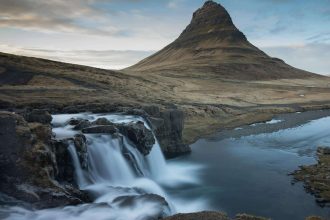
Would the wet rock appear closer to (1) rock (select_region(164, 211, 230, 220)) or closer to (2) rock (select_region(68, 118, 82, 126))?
(2) rock (select_region(68, 118, 82, 126))

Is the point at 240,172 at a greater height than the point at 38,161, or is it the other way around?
the point at 38,161

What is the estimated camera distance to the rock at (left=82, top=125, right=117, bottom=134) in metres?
33.2

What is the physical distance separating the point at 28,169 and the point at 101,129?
11751 millimetres

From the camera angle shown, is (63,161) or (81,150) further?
(81,150)

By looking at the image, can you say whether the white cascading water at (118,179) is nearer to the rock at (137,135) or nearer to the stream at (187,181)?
the stream at (187,181)

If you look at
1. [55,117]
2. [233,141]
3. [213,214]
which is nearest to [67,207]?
[213,214]

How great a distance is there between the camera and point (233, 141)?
56969 millimetres

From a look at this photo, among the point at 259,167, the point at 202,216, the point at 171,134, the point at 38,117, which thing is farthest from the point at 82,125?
the point at 202,216

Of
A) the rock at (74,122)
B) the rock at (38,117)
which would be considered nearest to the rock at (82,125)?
the rock at (74,122)

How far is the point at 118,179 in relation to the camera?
31.0m

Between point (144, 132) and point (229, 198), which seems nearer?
point (229, 198)

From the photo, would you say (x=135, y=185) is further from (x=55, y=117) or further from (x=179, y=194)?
(x=55, y=117)

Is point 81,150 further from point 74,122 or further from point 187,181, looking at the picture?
point 187,181

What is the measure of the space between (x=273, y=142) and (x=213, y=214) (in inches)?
1584
